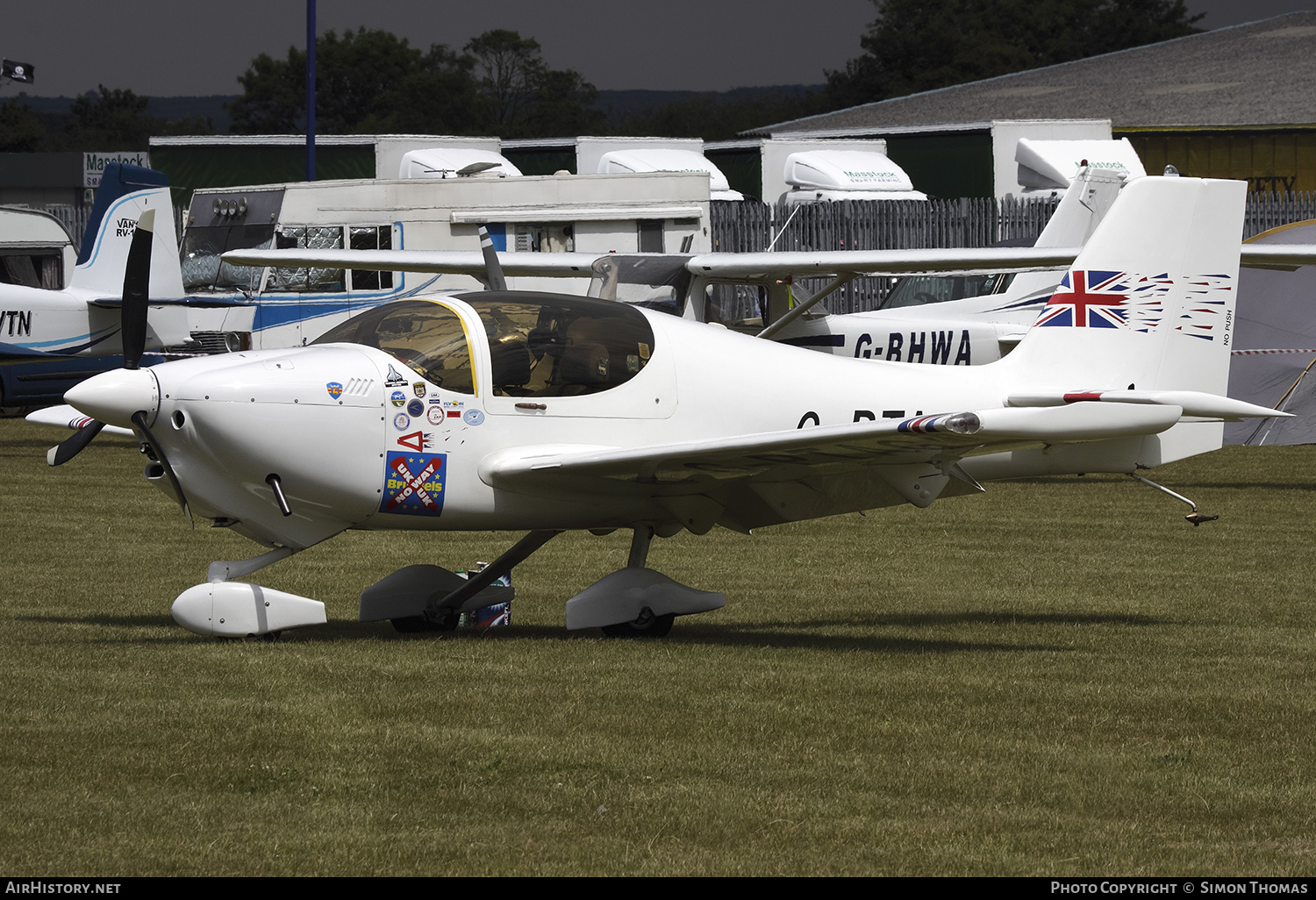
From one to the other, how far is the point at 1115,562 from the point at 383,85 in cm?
10297

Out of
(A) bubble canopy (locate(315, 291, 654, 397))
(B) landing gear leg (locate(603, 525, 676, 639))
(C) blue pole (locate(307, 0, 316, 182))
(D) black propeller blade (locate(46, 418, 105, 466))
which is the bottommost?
(B) landing gear leg (locate(603, 525, 676, 639))

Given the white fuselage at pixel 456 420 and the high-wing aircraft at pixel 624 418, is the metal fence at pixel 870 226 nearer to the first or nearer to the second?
the high-wing aircraft at pixel 624 418

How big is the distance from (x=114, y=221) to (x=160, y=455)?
1542 centimetres

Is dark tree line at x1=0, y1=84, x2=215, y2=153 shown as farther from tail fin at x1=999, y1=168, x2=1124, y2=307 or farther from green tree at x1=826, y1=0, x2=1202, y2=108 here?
tail fin at x1=999, y1=168, x2=1124, y2=307

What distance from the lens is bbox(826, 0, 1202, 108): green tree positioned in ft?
313

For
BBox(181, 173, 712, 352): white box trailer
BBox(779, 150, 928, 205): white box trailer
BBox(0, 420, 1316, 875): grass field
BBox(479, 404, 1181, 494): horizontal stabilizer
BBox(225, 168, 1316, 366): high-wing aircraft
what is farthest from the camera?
BBox(779, 150, 928, 205): white box trailer

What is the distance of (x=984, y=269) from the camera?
53.2ft

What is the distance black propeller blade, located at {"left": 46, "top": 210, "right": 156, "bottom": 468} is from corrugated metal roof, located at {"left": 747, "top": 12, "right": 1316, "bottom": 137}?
138 feet

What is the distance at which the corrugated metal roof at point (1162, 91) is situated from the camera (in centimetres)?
5212

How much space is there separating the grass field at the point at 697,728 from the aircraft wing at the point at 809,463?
0.77 m

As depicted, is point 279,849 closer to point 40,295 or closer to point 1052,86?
point 40,295

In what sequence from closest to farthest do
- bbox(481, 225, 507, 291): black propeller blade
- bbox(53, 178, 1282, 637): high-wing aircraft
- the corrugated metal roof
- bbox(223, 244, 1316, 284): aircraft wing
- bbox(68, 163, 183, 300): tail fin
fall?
bbox(53, 178, 1282, 637): high-wing aircraft → bbox(481, 225, 507, 291): black propeller blade → bbox(223, 244, 1316, 284): aircraft wing → bbox(68, 163, 183, 300): tail fin → the corrugated metal roof

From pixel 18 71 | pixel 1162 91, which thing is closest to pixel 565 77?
pixel 1162 91

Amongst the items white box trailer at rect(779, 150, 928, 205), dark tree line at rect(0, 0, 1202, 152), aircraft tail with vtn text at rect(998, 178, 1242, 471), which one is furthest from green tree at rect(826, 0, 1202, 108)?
aircraft tail with vtn text at rect(998, 178, 1242, 471)
